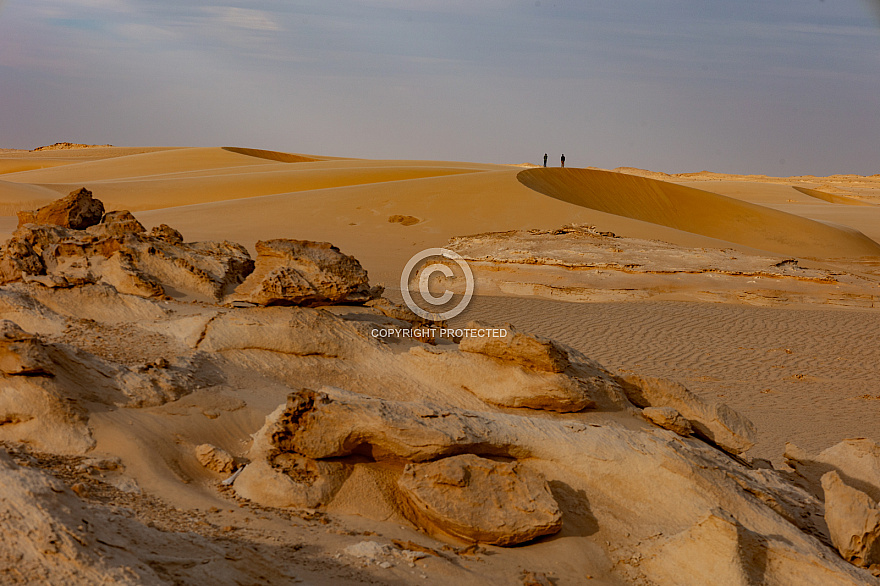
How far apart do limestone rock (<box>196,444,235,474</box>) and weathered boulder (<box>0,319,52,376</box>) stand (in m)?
0.97

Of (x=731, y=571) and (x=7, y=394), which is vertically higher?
(x=7, y=394)

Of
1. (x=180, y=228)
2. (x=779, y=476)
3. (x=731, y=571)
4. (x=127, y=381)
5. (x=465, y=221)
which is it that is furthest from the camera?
(x=465, y=221)

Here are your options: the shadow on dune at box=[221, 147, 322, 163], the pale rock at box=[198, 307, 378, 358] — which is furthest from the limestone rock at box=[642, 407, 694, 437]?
the shadow on dune at box=[221, 147, 322, 163]

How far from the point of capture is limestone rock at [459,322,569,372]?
178 inches

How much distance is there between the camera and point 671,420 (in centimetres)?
454

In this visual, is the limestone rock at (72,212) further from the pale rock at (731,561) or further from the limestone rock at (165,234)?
the pale rock at (731,561)

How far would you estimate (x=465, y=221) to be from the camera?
20531 mm

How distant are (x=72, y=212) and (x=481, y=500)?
26.1ft

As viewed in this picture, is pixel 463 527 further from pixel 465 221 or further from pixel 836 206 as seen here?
pixel 836 206

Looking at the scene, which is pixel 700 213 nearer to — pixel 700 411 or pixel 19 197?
pixel 700 411

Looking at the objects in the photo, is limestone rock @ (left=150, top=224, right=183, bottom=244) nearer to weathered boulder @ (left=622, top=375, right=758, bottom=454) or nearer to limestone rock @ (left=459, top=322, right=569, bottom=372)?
limestone rock @ (left=459, top=322, right=569, bottom=372)

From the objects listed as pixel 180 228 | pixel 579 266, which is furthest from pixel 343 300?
pixel 180 228

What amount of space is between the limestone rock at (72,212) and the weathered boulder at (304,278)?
4.16m

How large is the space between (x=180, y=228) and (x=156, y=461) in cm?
1680
